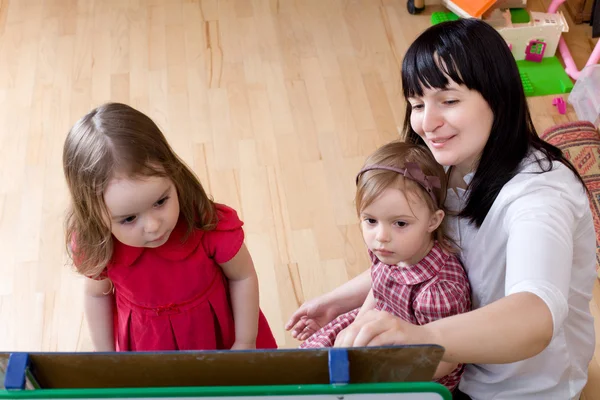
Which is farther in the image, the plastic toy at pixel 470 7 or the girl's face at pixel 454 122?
the plastic toy at pixel 470 7

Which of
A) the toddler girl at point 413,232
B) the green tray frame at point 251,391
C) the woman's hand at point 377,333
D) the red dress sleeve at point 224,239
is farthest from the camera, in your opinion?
the red dress sleeve at point 224,239

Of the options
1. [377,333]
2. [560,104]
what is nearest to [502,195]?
[377,333]

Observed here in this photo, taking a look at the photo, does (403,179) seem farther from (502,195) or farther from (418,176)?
(502,195)

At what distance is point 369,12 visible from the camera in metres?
2.91

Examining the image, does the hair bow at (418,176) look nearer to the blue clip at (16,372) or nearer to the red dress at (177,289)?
the red dress at (177,289)

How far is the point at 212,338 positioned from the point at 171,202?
1.15 ft

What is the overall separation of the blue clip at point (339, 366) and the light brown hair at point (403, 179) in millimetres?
575

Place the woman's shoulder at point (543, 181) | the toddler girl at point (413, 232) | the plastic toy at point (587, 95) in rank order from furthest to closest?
the plastic toy at point (587, 95) < the toddler girl at point (413, 232) < the woman's shoulder at point (543, 181)

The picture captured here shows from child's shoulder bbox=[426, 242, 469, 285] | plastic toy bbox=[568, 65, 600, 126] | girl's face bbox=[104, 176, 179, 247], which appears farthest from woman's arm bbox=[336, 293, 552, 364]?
plastic toy bbox=[568, 65, 600, 126]

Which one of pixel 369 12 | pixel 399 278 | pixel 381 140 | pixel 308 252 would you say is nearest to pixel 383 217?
pixel 399 278

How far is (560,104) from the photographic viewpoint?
247 centimetres

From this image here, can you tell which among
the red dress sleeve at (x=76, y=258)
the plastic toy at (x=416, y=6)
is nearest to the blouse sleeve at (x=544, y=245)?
the red dress sleeve at (x=76, y=258)

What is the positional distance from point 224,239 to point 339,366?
27.0 inches

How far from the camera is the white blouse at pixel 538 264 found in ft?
3.29
